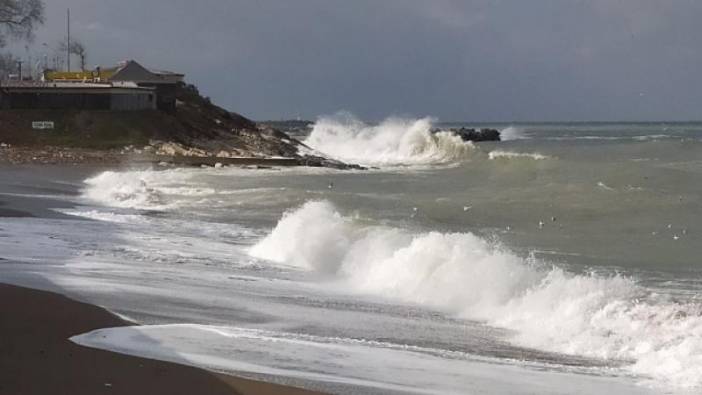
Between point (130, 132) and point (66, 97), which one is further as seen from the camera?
point (66, 97)

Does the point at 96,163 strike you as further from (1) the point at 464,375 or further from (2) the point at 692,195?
(1) the point at 464,375

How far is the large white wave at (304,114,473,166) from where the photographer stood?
76500 mm

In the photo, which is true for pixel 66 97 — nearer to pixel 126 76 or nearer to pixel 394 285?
pixel 126 76

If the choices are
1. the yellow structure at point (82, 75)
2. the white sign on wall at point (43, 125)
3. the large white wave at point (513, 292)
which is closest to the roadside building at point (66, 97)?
the white sign on wall at point (43, 125)

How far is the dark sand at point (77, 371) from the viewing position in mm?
7855

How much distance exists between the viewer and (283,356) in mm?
9633

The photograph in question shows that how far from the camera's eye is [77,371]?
27.1ft

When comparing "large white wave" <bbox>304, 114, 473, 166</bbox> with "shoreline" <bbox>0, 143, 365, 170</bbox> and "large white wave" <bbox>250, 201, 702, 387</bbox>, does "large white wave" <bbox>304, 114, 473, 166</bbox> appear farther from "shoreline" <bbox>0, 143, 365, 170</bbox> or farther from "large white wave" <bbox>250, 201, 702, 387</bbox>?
"large white wave" <bbox>250, 201, 702, 387</bbox>

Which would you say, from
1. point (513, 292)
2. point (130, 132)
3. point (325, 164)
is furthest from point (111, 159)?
point (513, 292)

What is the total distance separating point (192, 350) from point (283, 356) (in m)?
0.83

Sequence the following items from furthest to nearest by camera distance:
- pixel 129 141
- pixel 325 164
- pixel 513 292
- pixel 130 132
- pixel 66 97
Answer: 1. pixel 66 97
2. pixel 130 132
3. pixel 325 164
4. pixel 129 141
5. pixel 513 292

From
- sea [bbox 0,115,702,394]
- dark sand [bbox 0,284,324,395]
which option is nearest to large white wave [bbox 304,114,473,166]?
sea [bbox 0,115,702,394]

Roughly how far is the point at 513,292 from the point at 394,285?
199 centimetres

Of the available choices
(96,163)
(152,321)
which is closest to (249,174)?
(96,163)
